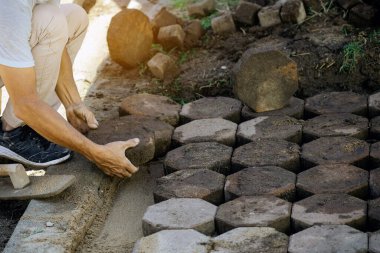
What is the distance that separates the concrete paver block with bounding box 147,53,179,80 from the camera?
202 inches

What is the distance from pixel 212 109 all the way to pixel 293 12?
1.23 meters

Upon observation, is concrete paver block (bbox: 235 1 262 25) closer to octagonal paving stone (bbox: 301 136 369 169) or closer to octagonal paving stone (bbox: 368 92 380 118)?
octagonal paving stone (bbox: 368 92 380 118)

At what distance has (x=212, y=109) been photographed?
14.7ft

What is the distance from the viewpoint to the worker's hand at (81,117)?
4.27 meters

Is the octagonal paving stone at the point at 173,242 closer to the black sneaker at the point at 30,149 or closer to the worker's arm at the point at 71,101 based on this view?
the black sneaker at the point at 30,149

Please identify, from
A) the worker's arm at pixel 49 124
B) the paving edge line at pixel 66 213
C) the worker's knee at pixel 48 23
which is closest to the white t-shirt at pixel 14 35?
the worker's arm at pixel 49 124

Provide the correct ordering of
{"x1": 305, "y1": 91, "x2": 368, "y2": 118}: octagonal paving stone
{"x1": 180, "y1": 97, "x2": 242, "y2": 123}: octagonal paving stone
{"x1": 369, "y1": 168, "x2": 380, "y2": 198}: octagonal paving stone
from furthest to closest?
{"x1": 180, "y1": 97, "x2": 242, "y2": 123}: octagonal paving stone → {"x1": 305, "y1": 91, "x2": 368, "y2": 118}: octagonal paving stone → {"x1": 369, "y1": 168, "x2": 380, "y2": 198}: octagonal paving stone

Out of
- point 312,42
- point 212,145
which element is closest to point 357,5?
point 312,42

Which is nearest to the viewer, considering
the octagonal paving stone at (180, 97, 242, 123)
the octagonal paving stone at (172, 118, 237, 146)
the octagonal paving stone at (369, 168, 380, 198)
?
the octagonal paving stone at (369, 168, 380, 198)

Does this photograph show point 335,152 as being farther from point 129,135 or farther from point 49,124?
point 49,124

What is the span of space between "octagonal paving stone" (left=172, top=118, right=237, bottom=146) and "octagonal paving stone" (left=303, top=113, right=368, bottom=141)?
0.41 m

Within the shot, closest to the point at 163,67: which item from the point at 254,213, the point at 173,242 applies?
the point at 254,213

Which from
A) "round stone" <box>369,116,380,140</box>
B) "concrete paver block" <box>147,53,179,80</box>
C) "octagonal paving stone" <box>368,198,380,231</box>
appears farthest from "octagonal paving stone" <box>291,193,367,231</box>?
"concrete paver block" <box>147,53,179,80</box>

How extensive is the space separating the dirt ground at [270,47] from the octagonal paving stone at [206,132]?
0.57 m
